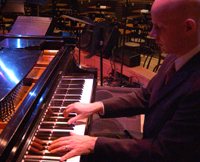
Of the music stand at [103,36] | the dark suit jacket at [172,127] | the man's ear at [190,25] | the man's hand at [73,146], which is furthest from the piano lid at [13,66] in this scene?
the music stand at [103,36]

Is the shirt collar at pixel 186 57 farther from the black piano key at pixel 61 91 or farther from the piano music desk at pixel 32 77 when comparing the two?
the piano music desk at pixel 32 77

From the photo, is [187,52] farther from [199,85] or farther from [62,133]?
[62,133]

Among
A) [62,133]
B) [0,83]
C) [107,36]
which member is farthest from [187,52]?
[107,36]

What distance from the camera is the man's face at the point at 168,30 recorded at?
962 millimetres

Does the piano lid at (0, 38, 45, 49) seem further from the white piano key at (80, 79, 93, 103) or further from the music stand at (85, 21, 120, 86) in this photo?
the music stand at (85, 21, 120, 86)

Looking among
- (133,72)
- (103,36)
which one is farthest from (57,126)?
(133,72)

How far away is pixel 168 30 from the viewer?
3.27 feet

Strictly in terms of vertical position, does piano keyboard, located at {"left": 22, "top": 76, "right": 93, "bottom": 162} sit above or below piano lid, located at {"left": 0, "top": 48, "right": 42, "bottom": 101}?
below

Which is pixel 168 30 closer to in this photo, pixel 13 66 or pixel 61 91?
pixel 61 91

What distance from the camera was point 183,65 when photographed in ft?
3.50

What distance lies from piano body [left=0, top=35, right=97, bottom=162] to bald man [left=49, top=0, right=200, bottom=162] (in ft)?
0.47

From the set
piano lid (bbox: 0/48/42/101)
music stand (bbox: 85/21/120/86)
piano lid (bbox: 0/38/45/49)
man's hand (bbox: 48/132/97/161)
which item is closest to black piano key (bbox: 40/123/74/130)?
man's hand (bbox: 48/132/97/161)

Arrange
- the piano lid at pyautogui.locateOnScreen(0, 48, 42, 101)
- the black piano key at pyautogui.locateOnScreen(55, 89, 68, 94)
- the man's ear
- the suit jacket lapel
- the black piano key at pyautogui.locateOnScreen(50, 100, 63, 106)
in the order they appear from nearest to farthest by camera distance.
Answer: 1. the man's ear
2. the suit jacket lapel
3. the piano lid at pyautogui.locateOnScreen(0, 48, 42, 101)
4. the black piano key at pyautogui.locateOnScreen(50, 100, 63, 106)
5. the black piano key at pyautogui.locateOnScreen(55, 89, 68, 94)

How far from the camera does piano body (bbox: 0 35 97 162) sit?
981 millimetres
